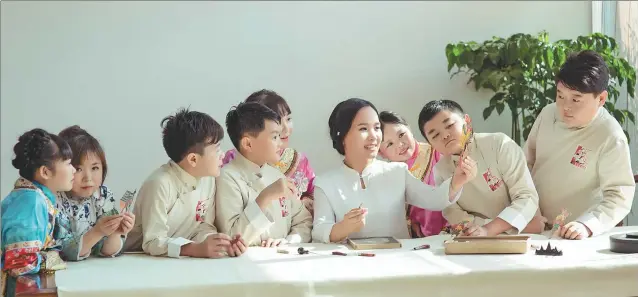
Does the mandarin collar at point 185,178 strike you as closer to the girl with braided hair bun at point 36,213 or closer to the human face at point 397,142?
the girl with braided hair bun at point 36,213

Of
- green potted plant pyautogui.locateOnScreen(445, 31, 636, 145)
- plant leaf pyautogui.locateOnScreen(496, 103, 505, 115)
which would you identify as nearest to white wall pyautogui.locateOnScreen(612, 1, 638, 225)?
green potted plant pyautogui.locateOnScreen(445, 31, 636, 145)

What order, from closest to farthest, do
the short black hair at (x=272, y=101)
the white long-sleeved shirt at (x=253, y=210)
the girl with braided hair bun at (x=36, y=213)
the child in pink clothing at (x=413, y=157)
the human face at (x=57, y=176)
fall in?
the girl with braided hair bun at (x=36, y=213) < the human face at (x=57, y=176) < the white long-sleeved shirt at (x=253, y=210) < the child in pink clothing at (x=413, y=157) < the short black hair at (x=272, y=101)

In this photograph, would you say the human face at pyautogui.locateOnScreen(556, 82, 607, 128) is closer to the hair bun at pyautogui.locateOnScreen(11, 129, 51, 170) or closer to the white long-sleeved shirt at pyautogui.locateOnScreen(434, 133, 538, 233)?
the white long-sleeved shirt at pyautogui.locateOnScreen(434, 133, 538, 233)

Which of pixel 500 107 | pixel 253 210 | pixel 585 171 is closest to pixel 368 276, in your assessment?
pixel 253 210

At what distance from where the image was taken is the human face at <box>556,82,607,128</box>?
2908 millimetres

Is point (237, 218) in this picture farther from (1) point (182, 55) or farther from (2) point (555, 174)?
(1) point (182, 55)

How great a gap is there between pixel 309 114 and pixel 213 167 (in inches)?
83.0

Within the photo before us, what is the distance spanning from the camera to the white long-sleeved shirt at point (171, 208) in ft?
8.61

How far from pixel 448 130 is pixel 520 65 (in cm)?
172

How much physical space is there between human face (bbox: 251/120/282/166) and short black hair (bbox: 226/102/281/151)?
1 centimetres

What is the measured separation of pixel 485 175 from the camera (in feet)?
9.80

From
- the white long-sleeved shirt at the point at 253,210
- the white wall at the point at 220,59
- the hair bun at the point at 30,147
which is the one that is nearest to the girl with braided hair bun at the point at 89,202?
the hair bun at the point at 30,147

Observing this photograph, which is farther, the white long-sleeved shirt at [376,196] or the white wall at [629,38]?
the white wall at [629,38]

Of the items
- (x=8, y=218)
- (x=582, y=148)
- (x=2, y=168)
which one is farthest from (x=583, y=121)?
(x=2, y=168)
